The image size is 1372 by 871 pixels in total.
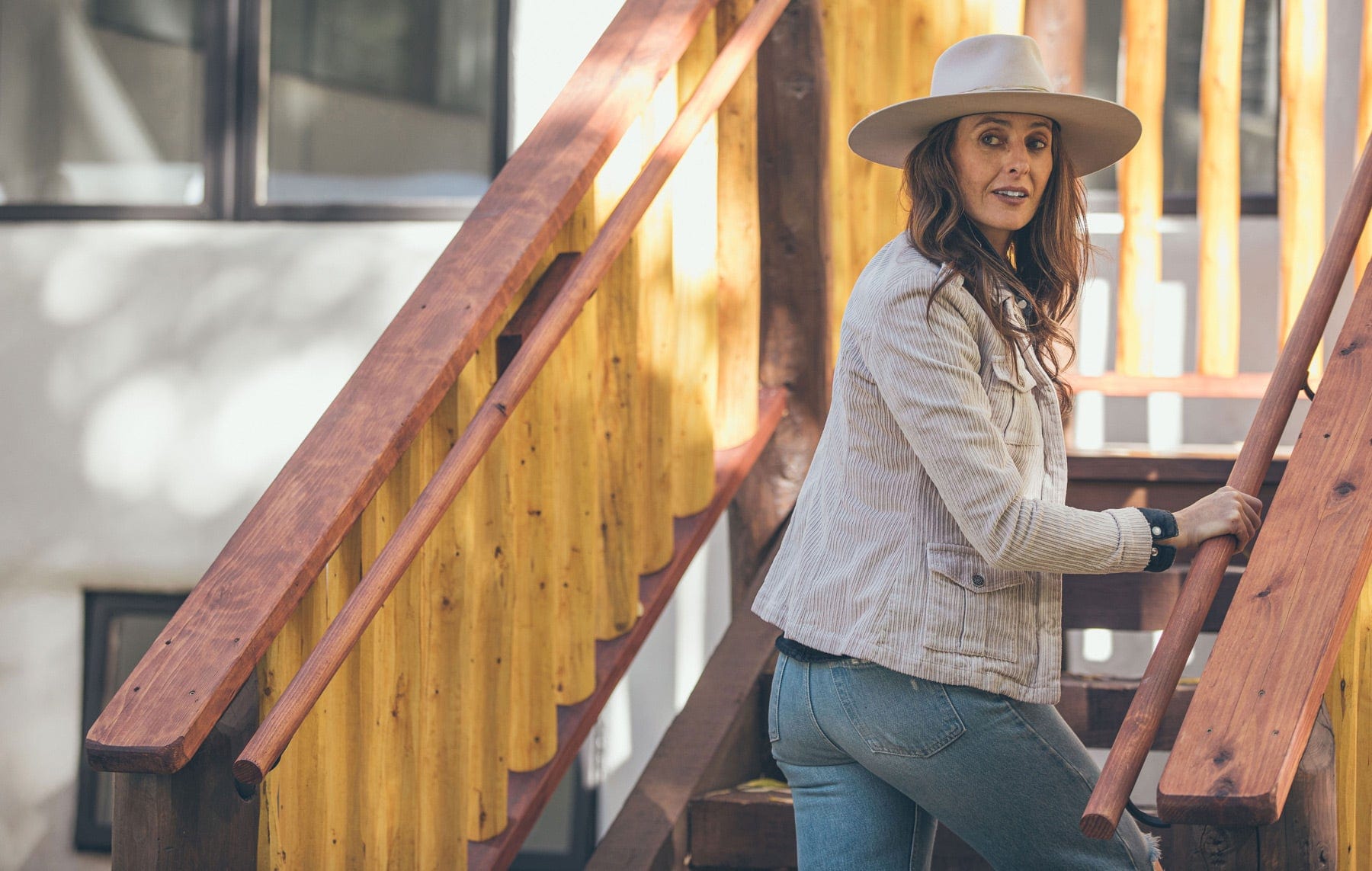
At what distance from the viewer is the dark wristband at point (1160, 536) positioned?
5.95ft

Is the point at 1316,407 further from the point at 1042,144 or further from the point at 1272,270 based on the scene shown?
the point at 1272,270

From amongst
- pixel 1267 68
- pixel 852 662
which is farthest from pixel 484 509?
pixel 1267 68

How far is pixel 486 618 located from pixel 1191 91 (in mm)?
3421

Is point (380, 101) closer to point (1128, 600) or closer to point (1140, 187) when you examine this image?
point (1140, 187)

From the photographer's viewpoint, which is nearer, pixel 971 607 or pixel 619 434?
pixel 971 607

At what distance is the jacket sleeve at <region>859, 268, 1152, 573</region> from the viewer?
68.0 inches

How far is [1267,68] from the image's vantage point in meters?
4.71

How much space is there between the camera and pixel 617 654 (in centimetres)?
279

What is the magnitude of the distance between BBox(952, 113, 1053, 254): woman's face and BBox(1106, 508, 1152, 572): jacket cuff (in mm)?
420

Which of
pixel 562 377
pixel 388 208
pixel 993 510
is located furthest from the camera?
pixel 388 208

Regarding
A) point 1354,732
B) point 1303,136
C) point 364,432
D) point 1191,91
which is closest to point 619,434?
point 364,432

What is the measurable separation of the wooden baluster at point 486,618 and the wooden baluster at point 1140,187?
2127mm

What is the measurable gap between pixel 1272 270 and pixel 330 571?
136 inches

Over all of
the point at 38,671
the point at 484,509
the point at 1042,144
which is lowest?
the point at 38,671
